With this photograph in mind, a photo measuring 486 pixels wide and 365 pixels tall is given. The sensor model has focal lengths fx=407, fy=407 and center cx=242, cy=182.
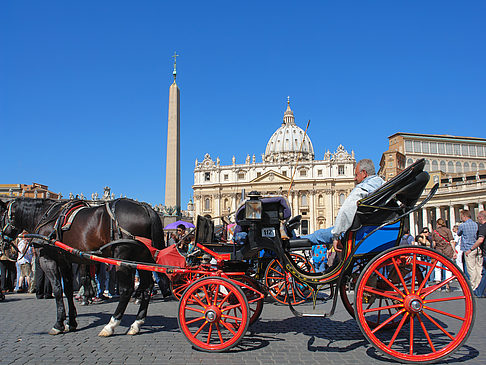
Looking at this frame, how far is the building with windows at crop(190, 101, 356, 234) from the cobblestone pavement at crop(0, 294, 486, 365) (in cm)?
7079

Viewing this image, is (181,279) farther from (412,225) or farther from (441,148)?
(441,148)

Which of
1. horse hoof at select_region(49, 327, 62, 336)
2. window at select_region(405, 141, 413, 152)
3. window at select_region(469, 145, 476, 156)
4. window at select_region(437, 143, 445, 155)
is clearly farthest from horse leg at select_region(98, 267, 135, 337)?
window at select_region(469, 145, 476, 156)

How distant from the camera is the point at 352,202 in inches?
166

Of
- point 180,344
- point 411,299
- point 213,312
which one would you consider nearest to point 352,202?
point 411,299

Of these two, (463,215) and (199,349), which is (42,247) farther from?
(463,215)

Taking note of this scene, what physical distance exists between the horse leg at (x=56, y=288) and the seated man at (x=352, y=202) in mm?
3315

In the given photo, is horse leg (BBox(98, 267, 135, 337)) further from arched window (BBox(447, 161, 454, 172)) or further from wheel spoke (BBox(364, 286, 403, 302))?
arched window (BBox(447, 161, 454, 172))

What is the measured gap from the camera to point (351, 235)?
4.17 meters

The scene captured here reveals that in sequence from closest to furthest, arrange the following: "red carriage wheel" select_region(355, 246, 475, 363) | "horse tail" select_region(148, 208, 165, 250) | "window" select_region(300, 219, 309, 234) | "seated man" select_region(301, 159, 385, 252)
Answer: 1. "red carriage wheel" select_region(355, 246, 475, 363)
2. "seated man" select_region(301, 159, 385, 252)
3. "horse tail" select_region(148, 208, 165, 250)
4. "window" select_region(300, 219, 309, 234)

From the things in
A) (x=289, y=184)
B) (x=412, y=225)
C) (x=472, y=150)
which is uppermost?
→ (x=472, y=150)

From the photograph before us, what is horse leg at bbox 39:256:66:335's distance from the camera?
5.17 meters

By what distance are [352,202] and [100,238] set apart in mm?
3369

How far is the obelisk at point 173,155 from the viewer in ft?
79.4

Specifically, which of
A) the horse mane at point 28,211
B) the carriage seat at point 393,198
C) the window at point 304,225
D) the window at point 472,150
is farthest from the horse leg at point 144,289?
the window at point 304,225
